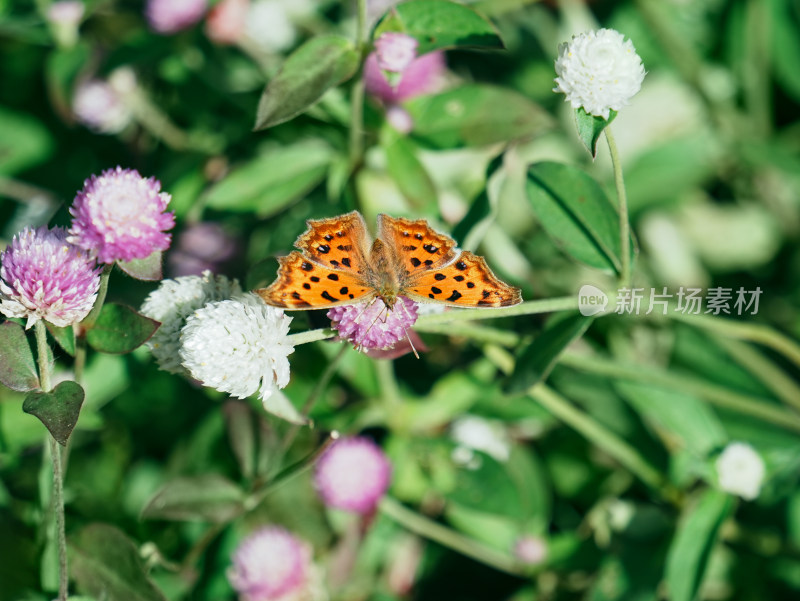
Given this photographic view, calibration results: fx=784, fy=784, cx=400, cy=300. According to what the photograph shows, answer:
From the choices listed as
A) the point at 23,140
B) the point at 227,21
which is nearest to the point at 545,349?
the point at 227,21

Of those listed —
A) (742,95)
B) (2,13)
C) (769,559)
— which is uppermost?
(2,13)

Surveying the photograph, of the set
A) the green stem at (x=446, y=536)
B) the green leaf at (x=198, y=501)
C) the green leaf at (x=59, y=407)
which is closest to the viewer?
the green leaf at (x=59, y=407)

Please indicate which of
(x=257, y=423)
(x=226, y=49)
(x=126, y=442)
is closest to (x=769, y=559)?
(x=257, y=423)

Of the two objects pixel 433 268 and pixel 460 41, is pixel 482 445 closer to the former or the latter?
pixel 433 268

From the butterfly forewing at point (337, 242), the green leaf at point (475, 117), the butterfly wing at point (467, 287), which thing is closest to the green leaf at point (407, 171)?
the green leaf at point (475, 117)

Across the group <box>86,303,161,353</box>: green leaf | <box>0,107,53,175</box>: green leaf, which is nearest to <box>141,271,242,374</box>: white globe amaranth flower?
<box>86,303,161,353</box>: green leaf

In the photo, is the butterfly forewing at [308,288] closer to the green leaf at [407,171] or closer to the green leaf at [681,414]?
the green leaf at [407,171]
